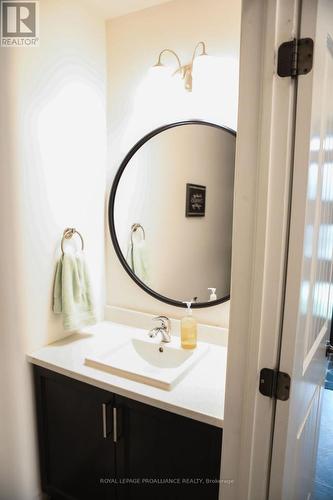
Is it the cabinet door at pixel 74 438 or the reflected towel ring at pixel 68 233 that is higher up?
the reflected towel ring at pixel 68 233

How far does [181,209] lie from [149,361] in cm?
78

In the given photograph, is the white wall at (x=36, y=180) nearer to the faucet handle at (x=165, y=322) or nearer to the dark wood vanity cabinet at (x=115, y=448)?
the dark wood vanity cabinet at (x=115, y=448)

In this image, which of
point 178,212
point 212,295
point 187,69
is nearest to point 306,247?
point 212,295

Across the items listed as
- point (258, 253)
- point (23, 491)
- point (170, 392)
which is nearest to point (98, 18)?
point (258, 253)

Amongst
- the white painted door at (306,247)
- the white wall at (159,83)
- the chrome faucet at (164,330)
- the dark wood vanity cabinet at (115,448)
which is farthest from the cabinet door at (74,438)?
the white painted door at (306,247)

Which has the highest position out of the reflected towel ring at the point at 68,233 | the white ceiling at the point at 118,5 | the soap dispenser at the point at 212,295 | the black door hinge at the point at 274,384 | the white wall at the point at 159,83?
the white ceiling at the point at 118,5

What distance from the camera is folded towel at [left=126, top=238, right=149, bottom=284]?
5.99 ft

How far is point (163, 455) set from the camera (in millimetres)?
1251

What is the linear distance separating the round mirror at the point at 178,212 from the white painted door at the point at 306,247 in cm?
54

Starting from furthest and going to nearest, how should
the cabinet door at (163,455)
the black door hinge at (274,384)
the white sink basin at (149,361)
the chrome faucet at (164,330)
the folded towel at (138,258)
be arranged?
the folded towel at (138,258) < the chrome faucet at (164,330) < the white sink basin at (149,361) < the cabinet door at (163,455) < the black door hinge at (274,384)

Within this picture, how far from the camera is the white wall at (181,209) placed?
158 centimetres

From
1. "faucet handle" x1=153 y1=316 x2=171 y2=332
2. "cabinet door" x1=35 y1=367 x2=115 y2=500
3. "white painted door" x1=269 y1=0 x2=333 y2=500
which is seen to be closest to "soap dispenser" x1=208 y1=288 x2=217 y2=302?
"faucet handle" x1=153 y1=316 x2=171 y2=332

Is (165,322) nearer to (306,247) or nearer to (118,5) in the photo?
(306,247)

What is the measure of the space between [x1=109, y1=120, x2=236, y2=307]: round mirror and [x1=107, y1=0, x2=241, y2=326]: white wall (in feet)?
0.23
